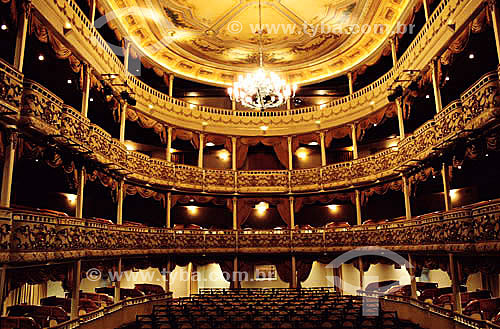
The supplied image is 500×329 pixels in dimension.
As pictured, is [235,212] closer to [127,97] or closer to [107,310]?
[127,97]

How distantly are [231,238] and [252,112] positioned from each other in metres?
7.63

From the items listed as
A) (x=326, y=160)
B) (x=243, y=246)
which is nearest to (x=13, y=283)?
(x=243, y=246)

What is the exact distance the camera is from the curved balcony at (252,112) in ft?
39.2

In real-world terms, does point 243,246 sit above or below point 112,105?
below

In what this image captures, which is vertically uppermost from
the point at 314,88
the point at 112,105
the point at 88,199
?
the point at 314,88

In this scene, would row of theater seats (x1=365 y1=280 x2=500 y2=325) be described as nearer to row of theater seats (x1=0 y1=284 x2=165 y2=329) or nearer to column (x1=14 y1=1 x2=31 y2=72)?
row of theater seats (x1=0 y1=284 x2=165 y2=329)

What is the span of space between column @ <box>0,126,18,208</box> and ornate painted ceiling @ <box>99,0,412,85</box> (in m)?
9.12

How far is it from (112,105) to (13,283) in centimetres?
910

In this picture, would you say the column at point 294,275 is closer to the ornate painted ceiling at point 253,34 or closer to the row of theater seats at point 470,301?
the row of theater seats at point 470,301

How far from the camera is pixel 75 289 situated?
465 inches

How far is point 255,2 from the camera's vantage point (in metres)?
17.0

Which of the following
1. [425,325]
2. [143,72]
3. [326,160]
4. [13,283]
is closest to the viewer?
[13,283]

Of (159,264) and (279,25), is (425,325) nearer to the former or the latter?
(159,264)

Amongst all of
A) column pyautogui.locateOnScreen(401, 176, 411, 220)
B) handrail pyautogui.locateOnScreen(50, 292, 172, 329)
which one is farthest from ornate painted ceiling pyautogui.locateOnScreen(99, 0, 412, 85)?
handrail pyautogui.locateOnScreen(50, 292, 172, 329)
